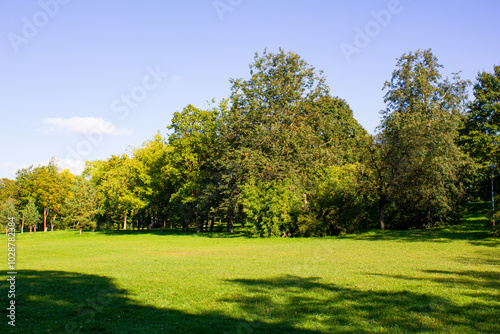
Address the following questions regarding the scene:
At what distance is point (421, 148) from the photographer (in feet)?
100.0

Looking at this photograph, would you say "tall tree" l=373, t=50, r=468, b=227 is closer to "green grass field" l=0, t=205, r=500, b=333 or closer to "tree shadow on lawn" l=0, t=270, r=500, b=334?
"green grass field" l=0, t=205, r=500, b=333

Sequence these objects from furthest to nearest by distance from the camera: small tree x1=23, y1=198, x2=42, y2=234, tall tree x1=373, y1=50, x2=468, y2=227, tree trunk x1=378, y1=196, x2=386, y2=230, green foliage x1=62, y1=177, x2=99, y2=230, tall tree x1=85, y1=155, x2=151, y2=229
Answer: small tree x1=23, y1=198, x2=42, y2=234 < tall tree x1=85, y1=155, x2=151, y2=229 < green foliage x1=62, y1=177, x2=99, y2=230 < tree trunk x1=378, y1=196, x2=386, y2=230 < tall tree x1=373, y1=50, x2=468, y2=227

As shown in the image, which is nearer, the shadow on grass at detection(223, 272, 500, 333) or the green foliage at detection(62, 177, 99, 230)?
the shadow on grass at detection(223, 272, 500, 333)

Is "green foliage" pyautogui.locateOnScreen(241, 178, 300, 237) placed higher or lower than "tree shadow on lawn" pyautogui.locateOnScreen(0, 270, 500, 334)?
higher

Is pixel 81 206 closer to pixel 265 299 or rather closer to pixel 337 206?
pixel 337 206

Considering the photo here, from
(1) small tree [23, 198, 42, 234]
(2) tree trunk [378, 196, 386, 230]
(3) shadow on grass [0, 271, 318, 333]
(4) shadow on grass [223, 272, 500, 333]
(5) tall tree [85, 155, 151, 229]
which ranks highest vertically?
(5) tall tree [85, 155, 151, 229]

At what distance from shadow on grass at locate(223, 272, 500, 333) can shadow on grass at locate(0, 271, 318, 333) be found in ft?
2.76

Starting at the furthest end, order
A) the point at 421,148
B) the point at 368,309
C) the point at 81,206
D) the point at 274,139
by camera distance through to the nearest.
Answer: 1. the point at 81,206
2. the point at 274,139
3. the point at 421,148
4. the point at 368,309

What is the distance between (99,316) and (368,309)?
18.1 feet

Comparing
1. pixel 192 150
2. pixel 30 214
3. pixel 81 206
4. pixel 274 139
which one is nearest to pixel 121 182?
pixel 81 206

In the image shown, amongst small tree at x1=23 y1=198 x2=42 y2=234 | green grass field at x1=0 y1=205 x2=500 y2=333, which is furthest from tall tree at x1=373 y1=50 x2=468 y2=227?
small tree at x1=23 y1=198 x2=42 y2=234

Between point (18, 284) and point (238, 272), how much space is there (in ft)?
21.7

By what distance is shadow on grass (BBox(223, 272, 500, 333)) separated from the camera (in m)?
6.47

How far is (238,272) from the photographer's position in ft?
41.7
